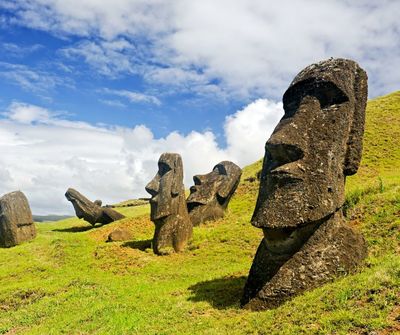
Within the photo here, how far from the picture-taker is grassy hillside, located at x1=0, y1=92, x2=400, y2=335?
305 inches

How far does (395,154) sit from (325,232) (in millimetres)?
27933

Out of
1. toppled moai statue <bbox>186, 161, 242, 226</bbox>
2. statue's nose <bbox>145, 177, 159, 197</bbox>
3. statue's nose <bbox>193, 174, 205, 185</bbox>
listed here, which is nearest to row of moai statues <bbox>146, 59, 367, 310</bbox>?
statue's nose <bbox>145, 177, 159, 197</bbox>

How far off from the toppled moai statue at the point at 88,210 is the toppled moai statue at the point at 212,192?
8.88 metres

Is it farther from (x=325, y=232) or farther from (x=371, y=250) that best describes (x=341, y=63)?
(x=371, y=250)

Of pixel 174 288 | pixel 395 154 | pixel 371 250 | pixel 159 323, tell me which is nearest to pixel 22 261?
pixel 174 288

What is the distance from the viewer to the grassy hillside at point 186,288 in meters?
7.75

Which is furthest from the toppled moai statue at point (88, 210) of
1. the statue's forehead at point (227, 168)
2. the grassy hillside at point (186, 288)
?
the statue's forehead at point (227, 168)

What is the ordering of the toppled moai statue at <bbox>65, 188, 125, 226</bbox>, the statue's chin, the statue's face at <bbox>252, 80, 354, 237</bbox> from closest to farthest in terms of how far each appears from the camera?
the statue's face at <bbox>252, 80, 354, 237</bbox> < the statue's chin < the toppled moai statue at <bbox>65, 188, 125, 226</bbox>

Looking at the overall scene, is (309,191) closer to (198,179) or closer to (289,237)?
(289,237)

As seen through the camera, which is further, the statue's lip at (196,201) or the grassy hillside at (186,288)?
the statue's lip at (196,201)

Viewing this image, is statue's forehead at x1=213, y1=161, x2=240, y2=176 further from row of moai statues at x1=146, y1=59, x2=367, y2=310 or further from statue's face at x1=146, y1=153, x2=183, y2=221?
row of moai statues at x1=146, y1=59, x2=367, y2=310

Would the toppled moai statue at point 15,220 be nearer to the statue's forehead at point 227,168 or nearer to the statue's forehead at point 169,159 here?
the statue's forehead at point 169,159

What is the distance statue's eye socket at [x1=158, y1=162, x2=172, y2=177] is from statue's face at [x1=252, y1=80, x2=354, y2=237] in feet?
36.1

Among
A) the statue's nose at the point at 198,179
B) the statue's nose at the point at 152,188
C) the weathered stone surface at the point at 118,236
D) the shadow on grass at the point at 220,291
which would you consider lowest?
the shadow on grass at the point at 220,291
